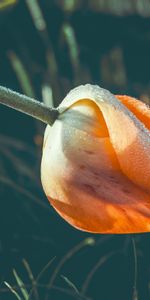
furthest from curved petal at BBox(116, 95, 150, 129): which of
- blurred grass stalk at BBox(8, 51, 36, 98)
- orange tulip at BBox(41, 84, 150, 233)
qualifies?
blurred grass stalk at BBox(8, 51, 36, 98)

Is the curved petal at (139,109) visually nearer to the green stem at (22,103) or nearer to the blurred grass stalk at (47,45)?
the green stem at (22,103)

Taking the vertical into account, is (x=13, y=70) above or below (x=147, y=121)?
below

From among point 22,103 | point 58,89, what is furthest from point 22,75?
point 22,103

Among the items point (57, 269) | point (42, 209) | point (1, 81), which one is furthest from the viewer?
point (1, 81)

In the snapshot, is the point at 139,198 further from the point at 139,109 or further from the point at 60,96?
the point at 60,96

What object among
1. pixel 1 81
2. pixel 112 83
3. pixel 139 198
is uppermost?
pixel 139 198

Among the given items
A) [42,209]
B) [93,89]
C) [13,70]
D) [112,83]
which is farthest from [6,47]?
[93,89]
